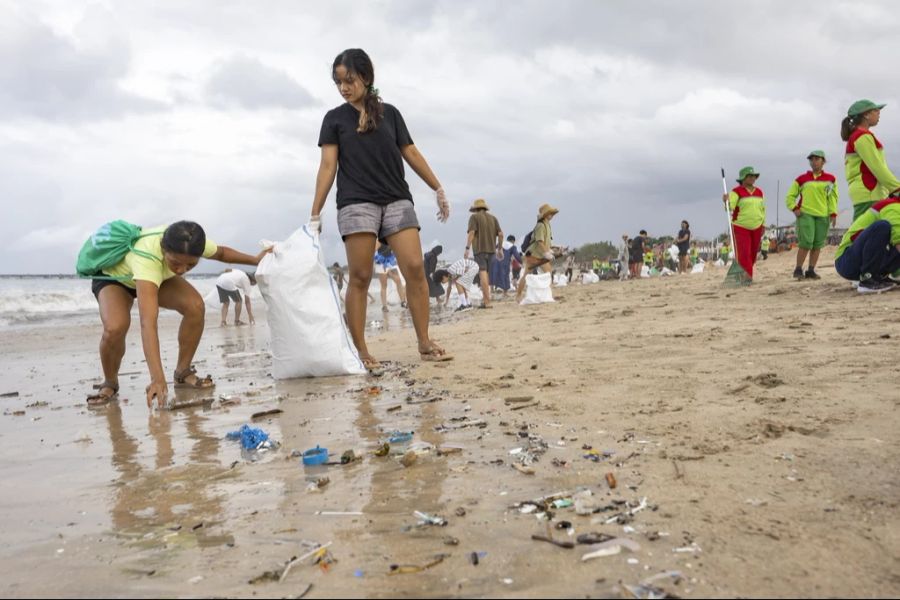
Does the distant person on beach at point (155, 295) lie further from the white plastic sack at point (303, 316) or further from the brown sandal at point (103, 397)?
the white plastic sack at point (303, 316)

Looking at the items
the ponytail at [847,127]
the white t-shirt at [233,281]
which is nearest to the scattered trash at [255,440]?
the ponytail at [847,127]

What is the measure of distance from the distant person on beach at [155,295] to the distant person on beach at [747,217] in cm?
628

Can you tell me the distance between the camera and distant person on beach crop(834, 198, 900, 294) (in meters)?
5.99

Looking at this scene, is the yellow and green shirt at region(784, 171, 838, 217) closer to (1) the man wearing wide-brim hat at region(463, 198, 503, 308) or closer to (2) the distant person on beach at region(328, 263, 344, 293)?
(1) the man wearing wide-brim hat at region(463, 198, 503, 308)

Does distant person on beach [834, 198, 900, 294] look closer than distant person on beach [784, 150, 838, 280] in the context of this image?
Yes

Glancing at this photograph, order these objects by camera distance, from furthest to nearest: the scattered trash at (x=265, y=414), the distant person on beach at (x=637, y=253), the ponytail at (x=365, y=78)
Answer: the distant person on beach at (x=637, y=253) < the ponytail at (x=365, y=78) < the scattered trash at (x=265, y=414)

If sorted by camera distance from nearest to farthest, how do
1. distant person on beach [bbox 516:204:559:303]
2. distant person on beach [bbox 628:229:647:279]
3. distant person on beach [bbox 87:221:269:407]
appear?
distant person on beach [bbox 87:221:269:407], distant person on beach [bbox 516:204:559:303], distant person on beach [bbox 628:229:647:279]

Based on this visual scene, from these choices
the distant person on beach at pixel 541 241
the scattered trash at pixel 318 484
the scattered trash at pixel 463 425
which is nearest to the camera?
the scattered trash at pixel 318 484

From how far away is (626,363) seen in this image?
12.2 ft

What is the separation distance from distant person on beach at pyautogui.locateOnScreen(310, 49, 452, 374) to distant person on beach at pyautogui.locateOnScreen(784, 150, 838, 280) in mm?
5918

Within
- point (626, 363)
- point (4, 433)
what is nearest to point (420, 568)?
point (626, 363)

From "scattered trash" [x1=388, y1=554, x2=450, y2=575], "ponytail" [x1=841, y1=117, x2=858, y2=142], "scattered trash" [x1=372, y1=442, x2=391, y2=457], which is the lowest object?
"scattered trash" [x1=388, y1=554, x2=450, y2=575]

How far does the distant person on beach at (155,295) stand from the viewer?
12.8ft

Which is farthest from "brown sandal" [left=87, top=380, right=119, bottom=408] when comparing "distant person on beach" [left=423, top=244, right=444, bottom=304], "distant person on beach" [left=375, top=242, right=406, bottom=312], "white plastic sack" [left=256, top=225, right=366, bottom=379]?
"distant person on beach" [left=423, top=244, right=444, bottom=304]
